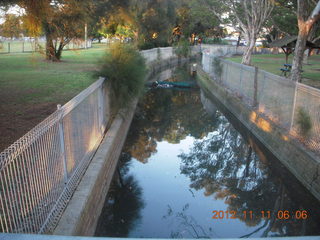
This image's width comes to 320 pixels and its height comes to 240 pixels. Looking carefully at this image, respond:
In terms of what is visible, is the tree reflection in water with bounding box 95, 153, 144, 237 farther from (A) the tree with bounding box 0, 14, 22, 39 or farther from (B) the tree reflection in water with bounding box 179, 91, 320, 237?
(A) the tree with bounding box 0, 14, 22, 39

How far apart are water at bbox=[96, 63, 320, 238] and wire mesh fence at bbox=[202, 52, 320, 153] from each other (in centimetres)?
97

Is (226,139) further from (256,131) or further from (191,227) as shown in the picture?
(191,227)

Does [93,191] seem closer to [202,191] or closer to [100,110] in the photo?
[202,191]

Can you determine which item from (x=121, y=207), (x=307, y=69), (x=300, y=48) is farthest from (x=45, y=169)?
(x=307, y=69)

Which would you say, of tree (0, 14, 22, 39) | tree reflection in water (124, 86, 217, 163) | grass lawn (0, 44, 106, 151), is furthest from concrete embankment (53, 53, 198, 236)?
tree (0, 14, 22, 39)

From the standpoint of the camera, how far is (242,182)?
7637 mm

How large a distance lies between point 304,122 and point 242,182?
79.7 inches

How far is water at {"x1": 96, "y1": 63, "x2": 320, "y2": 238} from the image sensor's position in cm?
570

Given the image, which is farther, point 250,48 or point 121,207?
point 250,48

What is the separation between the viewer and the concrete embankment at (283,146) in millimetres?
6798

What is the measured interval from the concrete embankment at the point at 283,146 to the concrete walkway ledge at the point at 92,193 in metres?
4.19

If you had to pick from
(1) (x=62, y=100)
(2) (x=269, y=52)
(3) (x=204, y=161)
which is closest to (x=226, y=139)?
(3) (x=204, y=161)

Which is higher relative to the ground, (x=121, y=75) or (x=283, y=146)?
(x=121, y=75)

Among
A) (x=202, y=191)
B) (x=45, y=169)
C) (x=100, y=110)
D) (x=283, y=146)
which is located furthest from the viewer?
(x=283, y=146)
